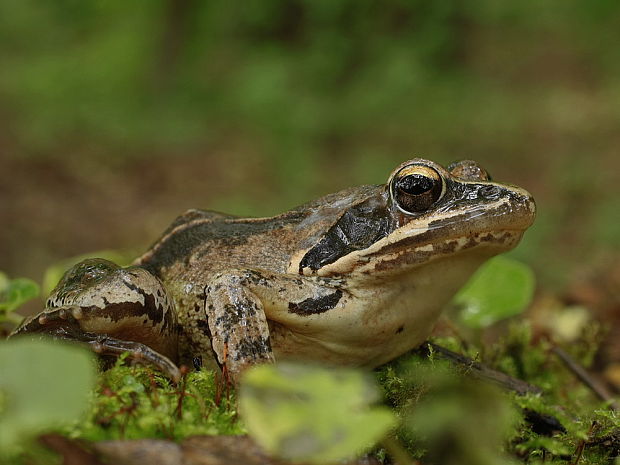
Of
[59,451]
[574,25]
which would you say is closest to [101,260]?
[59,451]

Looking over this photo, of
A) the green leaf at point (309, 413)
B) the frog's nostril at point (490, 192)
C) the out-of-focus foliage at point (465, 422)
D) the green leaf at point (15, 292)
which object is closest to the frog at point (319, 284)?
the frog's nostril at point (490, 192)

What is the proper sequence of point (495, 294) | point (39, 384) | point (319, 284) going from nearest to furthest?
point (39, 384) < point (319, 284) < point (495, 294)

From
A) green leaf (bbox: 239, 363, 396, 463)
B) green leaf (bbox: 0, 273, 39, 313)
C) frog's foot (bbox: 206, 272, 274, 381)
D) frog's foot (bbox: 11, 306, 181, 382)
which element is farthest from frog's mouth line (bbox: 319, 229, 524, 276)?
green leaf (bbox: 0, 273, 39, 313)

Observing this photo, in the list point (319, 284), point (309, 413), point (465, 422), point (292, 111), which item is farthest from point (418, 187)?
point (292, 111)

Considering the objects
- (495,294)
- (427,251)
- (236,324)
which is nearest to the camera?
(236,324)

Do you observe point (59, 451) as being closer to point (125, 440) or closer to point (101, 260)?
point (125, 440)

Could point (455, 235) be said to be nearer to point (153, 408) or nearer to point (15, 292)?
point (153, 408)
